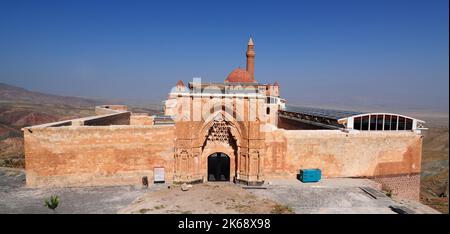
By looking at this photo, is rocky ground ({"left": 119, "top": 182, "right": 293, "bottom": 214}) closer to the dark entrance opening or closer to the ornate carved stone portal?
the ornate carved stone portal

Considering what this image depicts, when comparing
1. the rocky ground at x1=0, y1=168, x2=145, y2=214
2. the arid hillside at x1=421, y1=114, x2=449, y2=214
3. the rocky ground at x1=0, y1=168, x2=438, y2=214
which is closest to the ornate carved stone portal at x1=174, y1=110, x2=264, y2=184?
the rocky ground at x1=0, y1=168, x2=438, y2=214

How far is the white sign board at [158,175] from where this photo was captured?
46.7 ft

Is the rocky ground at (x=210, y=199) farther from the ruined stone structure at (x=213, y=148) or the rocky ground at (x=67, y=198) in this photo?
the ruined stone structure at (x=213, y=148)

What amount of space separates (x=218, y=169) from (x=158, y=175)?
402cm

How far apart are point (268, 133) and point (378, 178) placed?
7146 millimetres

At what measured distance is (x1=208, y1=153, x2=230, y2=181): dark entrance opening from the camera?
16.0 meters

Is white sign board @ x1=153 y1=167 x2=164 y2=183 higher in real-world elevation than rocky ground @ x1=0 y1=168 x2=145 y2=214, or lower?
higher

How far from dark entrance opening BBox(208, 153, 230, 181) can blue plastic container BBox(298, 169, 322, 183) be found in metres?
4.21

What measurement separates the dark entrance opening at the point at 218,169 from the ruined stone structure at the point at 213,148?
0.12 metres

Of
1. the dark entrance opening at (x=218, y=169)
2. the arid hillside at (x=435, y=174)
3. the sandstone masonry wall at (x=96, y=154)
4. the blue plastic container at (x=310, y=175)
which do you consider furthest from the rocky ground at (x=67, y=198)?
the arid hillside at (x=435, y=174)

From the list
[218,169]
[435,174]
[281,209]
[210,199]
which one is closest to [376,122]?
[281,209]

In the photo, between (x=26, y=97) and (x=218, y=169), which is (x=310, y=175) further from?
(x=26, y=97)

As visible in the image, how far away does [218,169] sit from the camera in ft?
55.1
